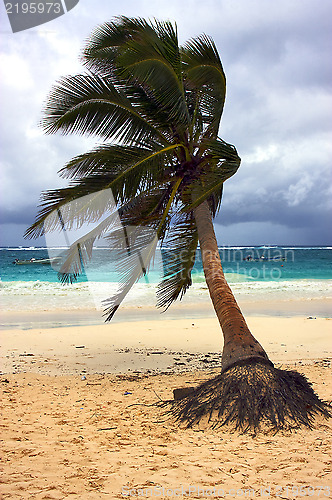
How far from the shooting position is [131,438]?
4.71 metres

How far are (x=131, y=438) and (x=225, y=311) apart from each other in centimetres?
222

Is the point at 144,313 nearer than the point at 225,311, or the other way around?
the point at 225,311

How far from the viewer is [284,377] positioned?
5.37 m

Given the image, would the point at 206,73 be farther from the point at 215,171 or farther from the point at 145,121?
the point at 215,171

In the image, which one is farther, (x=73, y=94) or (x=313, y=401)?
(x=73, y=94)

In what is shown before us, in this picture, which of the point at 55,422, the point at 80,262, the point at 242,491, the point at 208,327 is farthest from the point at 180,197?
the point at 208,327

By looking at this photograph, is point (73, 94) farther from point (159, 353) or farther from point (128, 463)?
point (159, 353)

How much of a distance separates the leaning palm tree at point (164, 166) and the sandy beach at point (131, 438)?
517 millimetres

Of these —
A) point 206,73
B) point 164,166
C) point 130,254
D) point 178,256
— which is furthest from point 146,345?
point 206,73

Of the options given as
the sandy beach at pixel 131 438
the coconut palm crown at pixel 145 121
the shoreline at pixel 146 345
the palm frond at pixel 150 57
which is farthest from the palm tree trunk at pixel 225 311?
the shoreline at pixel 146 345

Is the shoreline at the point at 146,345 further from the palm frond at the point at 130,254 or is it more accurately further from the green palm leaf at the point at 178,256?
the palm frond at the point at 130,254


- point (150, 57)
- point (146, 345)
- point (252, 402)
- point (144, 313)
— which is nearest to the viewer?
point (252, 402)

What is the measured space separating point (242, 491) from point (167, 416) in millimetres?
1998

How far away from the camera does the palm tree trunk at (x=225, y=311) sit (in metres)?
5.61
